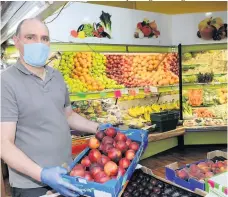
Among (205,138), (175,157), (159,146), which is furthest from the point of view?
(205,138)

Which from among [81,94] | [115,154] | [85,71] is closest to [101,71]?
[85,71]

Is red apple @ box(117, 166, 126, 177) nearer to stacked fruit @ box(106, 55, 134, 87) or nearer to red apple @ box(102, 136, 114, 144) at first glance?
red apple @ box(102, 136, 114, 144)

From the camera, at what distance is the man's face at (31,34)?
1914 millimetres

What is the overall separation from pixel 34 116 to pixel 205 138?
16.6ft

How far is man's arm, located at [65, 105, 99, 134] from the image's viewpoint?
220 centimetres

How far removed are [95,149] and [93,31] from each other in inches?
115

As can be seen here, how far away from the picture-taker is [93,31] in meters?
4.39

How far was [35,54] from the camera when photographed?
195 centimetres

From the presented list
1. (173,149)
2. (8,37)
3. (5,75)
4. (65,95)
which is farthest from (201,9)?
(5,75)

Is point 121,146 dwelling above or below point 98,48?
below

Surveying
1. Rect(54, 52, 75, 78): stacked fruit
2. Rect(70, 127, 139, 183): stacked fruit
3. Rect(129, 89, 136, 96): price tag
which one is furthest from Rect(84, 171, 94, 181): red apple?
Rect(129, 89, 136, 96): price tag

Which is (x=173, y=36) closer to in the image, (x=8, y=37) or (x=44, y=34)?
(x=8, y=37)

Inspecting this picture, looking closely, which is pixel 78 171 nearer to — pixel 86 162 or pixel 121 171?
pixel 86 162

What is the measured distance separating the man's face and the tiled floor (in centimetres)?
349
